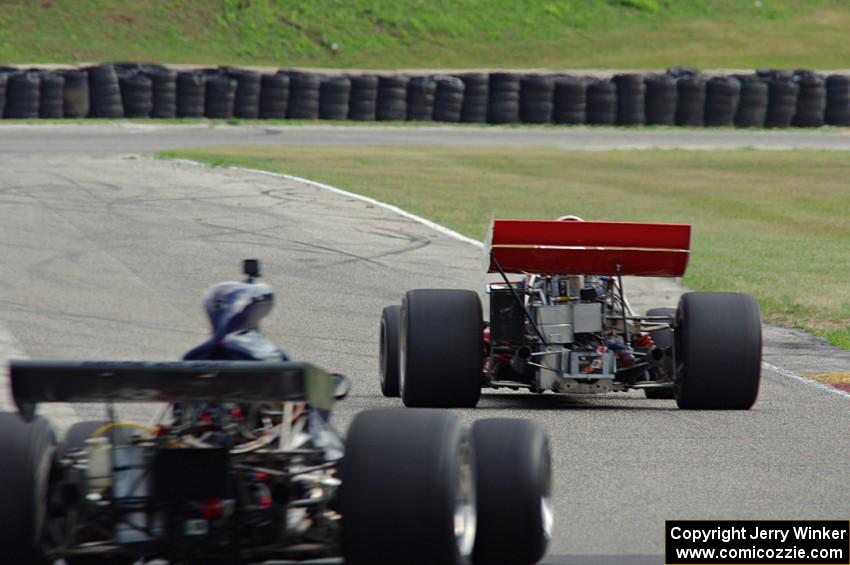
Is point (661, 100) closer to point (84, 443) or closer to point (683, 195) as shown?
point (683, 195)

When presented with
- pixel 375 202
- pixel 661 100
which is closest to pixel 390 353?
pixel 375 202

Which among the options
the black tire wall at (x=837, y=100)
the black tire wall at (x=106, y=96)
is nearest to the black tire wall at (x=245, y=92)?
the black tire wall at (x=106, y=96)

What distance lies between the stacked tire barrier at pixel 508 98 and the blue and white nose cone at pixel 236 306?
37979 millimetres

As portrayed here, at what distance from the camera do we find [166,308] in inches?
619

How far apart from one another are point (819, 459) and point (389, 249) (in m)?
11.3

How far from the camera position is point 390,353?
38.4ft

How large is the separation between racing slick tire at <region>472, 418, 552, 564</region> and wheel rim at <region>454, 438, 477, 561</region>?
0.35 ft

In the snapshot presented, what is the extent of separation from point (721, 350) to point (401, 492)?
5.40m

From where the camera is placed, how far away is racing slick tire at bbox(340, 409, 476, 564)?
578 cm

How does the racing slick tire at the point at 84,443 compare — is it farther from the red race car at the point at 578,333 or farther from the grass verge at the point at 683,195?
the grass verge at the point at 683,195

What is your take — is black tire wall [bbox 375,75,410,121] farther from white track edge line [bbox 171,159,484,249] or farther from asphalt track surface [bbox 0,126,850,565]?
asphalt track surface [bbox 0,126,850,565]

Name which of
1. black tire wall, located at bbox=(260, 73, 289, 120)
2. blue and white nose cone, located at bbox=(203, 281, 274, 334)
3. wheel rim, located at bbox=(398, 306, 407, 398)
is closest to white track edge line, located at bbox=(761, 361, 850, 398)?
wheel rim, located at bbox=(398, 306, 407, 398)

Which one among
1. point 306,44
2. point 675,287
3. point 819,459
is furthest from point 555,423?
point 306,44

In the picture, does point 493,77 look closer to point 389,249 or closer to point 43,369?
point 389,249
